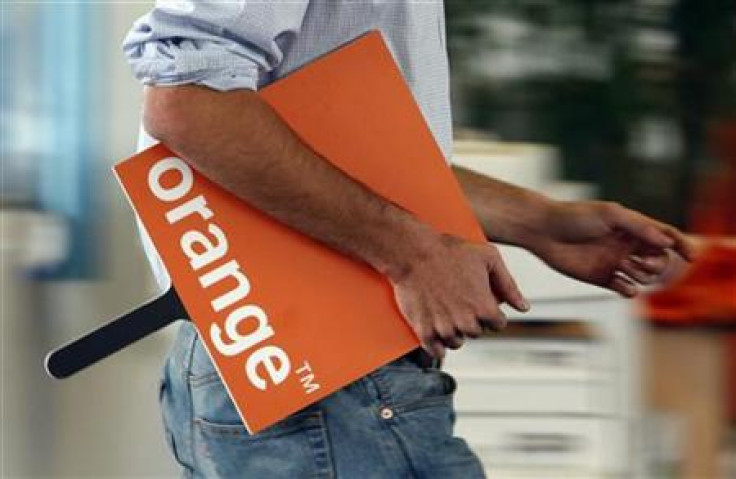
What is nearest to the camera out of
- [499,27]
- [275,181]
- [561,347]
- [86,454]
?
[275,181]

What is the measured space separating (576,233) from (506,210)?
10 centimetres

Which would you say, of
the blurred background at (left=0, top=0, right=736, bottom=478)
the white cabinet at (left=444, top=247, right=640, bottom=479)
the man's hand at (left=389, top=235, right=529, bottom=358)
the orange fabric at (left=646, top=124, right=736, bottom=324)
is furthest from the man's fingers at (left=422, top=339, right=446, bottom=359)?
the orange fabric at (left=646, top=124, right=736, bottom=324)

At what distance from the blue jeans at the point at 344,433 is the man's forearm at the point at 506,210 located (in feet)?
1.09

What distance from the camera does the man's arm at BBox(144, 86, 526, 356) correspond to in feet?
5.92

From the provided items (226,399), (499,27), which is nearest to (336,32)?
(226,399)

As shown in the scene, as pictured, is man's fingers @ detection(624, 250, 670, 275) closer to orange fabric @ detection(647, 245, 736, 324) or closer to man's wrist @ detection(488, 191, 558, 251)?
man's wrist @ detection(488, 191, 558, 251)

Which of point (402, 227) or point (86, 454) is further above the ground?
point (402, 227)

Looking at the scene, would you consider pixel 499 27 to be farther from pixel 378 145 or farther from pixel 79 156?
pixel 378 145

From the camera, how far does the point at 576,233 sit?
2303mm

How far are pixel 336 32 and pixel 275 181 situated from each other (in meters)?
0.20

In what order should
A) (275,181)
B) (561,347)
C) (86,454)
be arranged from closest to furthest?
→ (275,181) < (561,347) < (86,454)

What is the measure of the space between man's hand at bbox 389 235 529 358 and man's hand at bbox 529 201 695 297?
0.45m

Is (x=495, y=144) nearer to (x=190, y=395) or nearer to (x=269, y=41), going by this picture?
(x=190, y=395)

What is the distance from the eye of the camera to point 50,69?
3.94 m
